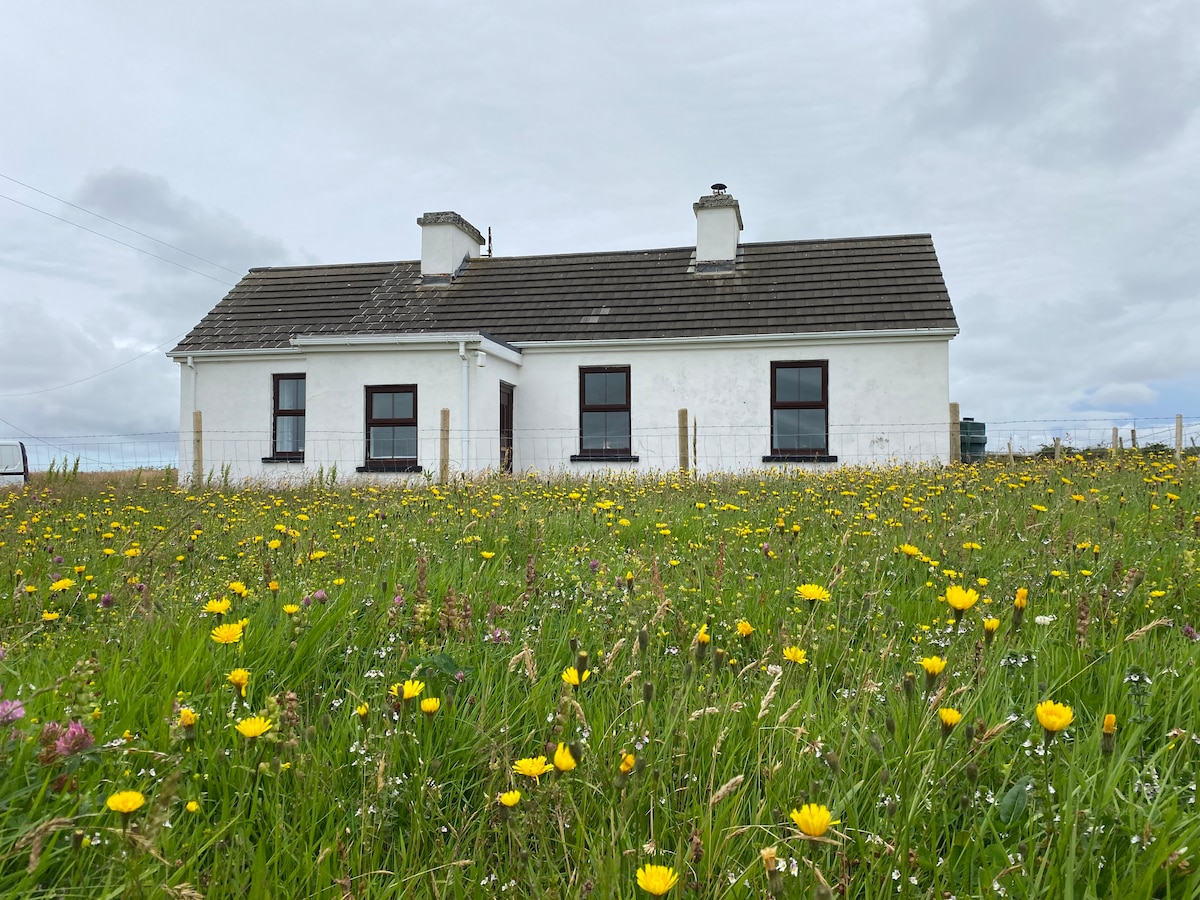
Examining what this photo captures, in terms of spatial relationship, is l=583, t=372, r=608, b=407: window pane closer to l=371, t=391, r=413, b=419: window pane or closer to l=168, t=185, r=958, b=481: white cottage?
l=168, t=185, r=958, b=481: white cottage

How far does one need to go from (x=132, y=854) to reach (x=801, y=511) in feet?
15.9

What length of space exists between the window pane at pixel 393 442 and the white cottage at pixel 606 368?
31 mm

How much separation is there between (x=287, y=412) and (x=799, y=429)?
11205 millimetres

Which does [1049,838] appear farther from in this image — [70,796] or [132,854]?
[70,796]

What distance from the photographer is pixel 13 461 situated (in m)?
22.1

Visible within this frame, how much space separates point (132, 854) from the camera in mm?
1421

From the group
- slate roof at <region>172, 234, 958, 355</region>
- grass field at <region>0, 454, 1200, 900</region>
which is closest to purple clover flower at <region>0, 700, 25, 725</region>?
grass field at <region>0, 454, 1200, 900</region>

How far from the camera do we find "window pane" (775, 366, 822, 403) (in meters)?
15.7

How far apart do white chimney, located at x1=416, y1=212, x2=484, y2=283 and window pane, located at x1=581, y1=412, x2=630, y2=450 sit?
5602mm

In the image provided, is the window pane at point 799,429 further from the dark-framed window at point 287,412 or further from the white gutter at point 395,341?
the dark-framed window at point 287,412

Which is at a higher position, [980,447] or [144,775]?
[980,447]

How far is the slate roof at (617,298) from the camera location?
1591 cm

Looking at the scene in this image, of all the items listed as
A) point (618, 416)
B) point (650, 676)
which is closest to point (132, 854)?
point (650, 676)

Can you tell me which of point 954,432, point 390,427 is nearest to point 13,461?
point 390,427
